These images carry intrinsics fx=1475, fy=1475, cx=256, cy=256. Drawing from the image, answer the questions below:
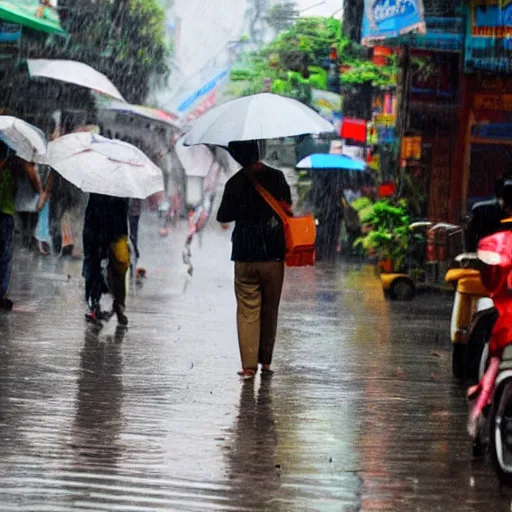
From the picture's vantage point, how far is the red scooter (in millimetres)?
7121

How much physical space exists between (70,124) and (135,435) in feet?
68.6

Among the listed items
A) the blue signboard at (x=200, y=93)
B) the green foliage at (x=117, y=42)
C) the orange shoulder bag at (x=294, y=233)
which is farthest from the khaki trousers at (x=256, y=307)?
the blue signboard at (x=200, y=93)

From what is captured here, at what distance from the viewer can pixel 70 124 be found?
93.2 feet

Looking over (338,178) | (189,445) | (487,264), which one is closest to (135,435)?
(189,445)

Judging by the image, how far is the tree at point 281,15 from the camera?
2127 inches

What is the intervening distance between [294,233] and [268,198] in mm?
322

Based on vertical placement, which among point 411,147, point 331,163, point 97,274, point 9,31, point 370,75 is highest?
point 370,75

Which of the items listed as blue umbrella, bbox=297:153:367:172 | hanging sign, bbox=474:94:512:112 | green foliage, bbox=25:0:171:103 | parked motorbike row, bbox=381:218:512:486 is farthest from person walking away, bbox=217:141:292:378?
blue umbrella, bbox=297:153:367:172

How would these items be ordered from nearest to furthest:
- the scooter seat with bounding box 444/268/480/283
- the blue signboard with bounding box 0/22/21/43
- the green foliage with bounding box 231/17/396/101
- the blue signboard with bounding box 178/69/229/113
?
1. the scooter seat with bounding box 444/268/480/283
2. the blue signboard with bounding box 0/22/21/43
3. the green foliage with bounding box 231/17/396/101
4. the blue signboard with bounding box 178/69/229/113

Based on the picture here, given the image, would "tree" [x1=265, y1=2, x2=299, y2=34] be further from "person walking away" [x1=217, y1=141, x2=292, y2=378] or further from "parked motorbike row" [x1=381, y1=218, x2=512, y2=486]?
"parked motorbike row" [x1=381, y1=218, x2=512, y2=486]

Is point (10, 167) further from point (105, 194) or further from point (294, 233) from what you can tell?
point (294, 233)

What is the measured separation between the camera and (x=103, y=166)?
13.7 m

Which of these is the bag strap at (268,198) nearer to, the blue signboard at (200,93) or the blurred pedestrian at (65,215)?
the blurred pedestrian at (65,215)

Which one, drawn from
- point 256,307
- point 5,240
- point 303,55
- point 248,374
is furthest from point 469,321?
point 303,55
